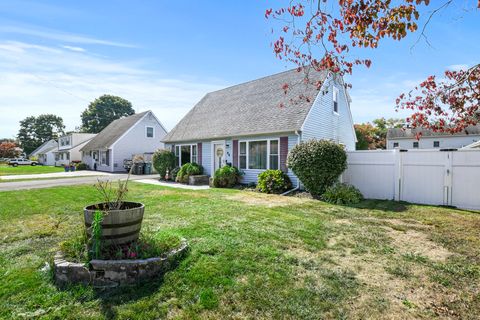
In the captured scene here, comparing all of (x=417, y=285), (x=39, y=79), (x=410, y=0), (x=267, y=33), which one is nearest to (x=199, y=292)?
(x=417, y=285)

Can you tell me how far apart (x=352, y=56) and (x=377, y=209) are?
5366mm

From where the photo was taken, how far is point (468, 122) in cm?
613

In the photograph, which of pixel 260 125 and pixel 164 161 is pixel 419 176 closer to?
pixel 260 125

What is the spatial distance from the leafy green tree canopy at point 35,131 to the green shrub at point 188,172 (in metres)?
63.4

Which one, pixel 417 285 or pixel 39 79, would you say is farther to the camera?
pixel 39 79

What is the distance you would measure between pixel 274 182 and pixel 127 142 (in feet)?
69.7

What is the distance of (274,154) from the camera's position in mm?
12711

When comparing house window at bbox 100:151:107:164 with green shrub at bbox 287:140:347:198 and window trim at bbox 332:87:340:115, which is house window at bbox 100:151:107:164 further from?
green shrub at bbox 287:140:347:198

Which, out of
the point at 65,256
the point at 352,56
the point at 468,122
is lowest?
the point at 65,256

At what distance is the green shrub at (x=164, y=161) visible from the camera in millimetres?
17641

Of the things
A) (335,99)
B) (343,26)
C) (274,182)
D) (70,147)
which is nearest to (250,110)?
(335,99)

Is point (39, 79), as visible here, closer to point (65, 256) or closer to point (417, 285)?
point (65, 256)

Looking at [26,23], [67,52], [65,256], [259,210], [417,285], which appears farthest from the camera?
[67,52]

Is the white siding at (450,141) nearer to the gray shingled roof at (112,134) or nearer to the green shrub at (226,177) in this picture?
the green shrub at (226,177)
